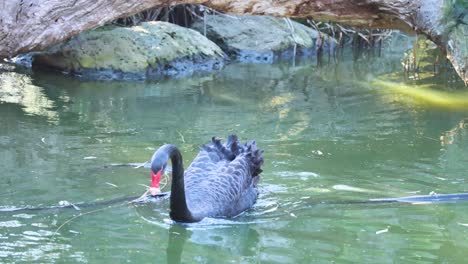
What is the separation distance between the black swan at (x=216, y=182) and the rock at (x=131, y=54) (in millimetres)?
6435

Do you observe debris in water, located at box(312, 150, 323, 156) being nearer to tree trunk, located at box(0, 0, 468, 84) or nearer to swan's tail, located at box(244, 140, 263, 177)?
swan's tail, located at box(244, 140, 263, 177)

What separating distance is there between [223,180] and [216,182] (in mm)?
74

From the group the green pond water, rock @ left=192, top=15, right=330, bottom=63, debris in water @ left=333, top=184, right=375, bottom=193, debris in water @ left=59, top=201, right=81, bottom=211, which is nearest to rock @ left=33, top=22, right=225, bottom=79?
the green pond water

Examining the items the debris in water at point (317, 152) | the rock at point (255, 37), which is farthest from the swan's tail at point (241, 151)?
the rock at point (255, 37)

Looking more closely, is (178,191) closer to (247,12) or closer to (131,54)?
(247,12)

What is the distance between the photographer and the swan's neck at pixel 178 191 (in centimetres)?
530

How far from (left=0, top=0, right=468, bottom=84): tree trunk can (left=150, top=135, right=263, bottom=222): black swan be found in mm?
2728

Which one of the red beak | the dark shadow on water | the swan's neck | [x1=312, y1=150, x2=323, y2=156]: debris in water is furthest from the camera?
[x1=312, y1=150, x2=323, y2=156]: debris in water

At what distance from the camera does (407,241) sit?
5383 mm

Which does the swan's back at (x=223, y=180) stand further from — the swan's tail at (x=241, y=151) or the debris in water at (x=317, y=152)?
the debris in water at (x=317, y=152)

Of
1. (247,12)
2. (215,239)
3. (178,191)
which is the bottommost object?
(215,239)

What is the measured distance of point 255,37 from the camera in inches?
656

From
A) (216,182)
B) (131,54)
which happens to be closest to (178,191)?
(216,182)

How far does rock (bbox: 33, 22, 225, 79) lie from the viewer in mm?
12836
